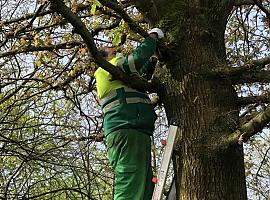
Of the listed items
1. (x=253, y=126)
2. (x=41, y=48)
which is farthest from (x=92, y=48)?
(x=41, y=48)

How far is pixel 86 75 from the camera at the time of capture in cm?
562

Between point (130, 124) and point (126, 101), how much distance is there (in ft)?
0.61

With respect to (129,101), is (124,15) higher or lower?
higher

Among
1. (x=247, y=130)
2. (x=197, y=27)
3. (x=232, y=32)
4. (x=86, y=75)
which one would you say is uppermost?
(x=232, y=32)

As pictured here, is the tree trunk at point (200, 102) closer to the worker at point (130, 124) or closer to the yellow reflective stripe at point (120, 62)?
the worker at point (130, 124)

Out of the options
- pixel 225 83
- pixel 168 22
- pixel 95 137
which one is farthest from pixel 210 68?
pixel 95 137

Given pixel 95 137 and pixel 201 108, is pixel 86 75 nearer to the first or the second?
pixel 95 137

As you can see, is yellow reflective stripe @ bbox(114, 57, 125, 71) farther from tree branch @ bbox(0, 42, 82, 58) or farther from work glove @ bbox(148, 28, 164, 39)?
tree branch @ bbox(0, 42, 82, 58)

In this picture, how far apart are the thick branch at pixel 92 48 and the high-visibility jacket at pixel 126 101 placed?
0.31 feet

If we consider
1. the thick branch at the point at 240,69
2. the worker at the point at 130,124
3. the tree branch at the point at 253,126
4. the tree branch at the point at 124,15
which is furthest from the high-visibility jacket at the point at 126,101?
the tree branch at the point at 253,126

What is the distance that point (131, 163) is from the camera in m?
4.09

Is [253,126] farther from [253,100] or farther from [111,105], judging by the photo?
[111,105]

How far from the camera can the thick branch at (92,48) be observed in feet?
11.2

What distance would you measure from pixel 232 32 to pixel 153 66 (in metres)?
2.15
